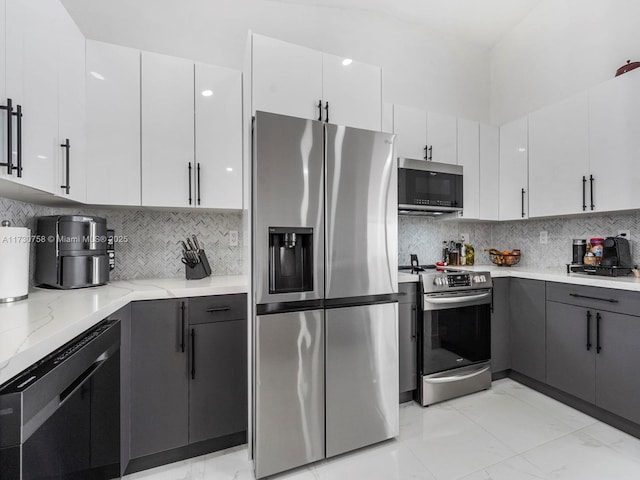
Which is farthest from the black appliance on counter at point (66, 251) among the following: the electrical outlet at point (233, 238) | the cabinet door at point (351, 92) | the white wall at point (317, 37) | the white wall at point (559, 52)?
the white wall at point (559, 52)

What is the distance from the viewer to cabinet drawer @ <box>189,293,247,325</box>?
1.73 m

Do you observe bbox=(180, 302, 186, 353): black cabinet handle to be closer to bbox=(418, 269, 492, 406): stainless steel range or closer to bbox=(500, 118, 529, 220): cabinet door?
bbox=(418, 269, 492, 406): stainless steel range

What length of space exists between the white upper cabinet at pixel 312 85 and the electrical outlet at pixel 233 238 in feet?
3.27

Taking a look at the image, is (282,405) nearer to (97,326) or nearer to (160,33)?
(97,326)

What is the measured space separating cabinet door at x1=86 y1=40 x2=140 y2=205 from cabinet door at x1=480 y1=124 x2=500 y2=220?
294 centimetres

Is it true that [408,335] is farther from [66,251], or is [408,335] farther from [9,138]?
[9,138]

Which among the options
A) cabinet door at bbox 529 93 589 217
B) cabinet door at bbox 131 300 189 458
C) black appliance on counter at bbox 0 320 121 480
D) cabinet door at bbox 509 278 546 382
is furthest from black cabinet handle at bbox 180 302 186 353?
cabinet door at bbox 529 93 589 217

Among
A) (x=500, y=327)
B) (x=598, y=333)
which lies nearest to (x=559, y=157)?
(x=598, y=333)

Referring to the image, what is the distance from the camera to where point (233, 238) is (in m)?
2.45

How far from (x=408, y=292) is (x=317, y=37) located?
7.57 feet

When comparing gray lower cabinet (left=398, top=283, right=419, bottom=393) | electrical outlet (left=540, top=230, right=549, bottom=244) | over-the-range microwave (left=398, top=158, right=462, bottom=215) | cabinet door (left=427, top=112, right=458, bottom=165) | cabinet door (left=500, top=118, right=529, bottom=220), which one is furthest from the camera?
electrical outlet (left=540, top=230, right=549, bottom=244)

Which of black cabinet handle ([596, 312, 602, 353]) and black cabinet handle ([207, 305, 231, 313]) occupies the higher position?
black cabinet handle ([207, 305, 231, 313])

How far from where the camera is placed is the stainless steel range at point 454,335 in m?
2.31

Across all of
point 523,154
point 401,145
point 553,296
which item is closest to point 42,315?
point 401,145
